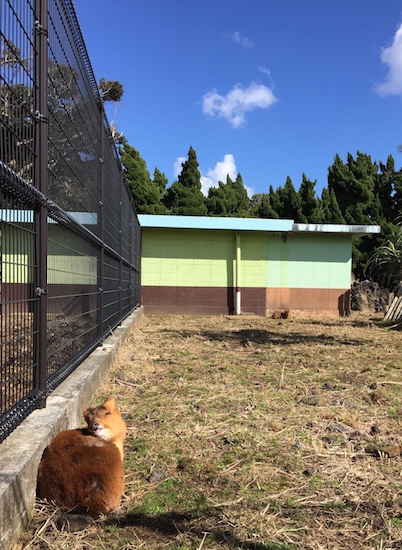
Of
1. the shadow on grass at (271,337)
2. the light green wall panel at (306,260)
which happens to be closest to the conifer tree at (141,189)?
the light green wall panel at (306,260)

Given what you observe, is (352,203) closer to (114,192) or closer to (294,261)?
(294,261)

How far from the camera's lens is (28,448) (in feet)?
5.66

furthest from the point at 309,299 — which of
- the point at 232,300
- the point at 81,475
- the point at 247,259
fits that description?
the point at 81,475

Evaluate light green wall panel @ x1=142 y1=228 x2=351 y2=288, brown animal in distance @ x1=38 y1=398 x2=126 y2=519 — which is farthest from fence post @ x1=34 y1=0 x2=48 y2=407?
light green wall panel @ x1=142 y1=228 x2=351 y2=288

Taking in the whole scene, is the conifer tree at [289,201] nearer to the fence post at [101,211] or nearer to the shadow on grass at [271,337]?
the shadow on grass at [271,337]

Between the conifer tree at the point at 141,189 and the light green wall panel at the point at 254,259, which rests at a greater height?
the conifer tree at the point at 141,189

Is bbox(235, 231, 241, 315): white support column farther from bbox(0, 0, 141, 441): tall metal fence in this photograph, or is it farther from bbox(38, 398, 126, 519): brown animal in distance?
bbox(38, 398, 126, 519): brown animal in distance

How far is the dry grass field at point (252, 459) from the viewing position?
5.51 ft

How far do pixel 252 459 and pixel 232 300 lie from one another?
9.75 metres

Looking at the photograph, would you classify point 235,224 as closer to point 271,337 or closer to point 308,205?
point 271,337

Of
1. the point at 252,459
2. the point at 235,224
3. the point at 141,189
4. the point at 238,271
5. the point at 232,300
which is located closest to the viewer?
the point at 252,459

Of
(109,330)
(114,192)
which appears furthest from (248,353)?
(114,192)

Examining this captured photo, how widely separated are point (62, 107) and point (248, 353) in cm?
392

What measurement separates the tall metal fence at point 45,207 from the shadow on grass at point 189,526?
67cm
